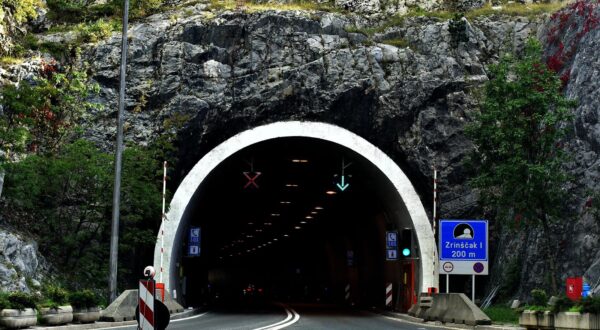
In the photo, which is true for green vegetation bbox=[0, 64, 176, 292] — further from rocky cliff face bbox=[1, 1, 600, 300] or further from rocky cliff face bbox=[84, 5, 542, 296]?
rocky cliff face bbox=[84, 5, 542, 296]

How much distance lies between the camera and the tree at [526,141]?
2675 cm

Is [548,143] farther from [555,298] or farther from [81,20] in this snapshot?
[81,20]

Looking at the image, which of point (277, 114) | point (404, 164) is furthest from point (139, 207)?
point (404, 164)

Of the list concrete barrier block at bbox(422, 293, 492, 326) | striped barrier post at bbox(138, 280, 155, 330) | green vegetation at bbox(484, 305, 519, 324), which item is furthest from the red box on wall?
striped barrier post at bbox(138, 280, 155, 330)

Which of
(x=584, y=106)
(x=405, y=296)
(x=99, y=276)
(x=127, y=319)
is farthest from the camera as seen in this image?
(x=405, y=296)

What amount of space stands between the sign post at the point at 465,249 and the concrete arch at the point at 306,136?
6384 mm

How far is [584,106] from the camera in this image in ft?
97.2

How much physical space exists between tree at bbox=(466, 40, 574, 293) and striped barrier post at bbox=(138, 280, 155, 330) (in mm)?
17822

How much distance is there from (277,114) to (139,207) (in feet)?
22.4

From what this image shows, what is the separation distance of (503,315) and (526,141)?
5623mm

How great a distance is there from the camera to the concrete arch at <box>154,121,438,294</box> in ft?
111

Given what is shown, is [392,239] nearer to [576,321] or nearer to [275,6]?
[275,6]

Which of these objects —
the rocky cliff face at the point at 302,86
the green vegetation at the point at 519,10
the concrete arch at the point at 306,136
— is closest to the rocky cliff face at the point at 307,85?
the rocky cliff face at the point at 302,86

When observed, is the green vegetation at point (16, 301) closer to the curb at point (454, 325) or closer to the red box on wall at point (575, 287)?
the curb at point (454, 325)
